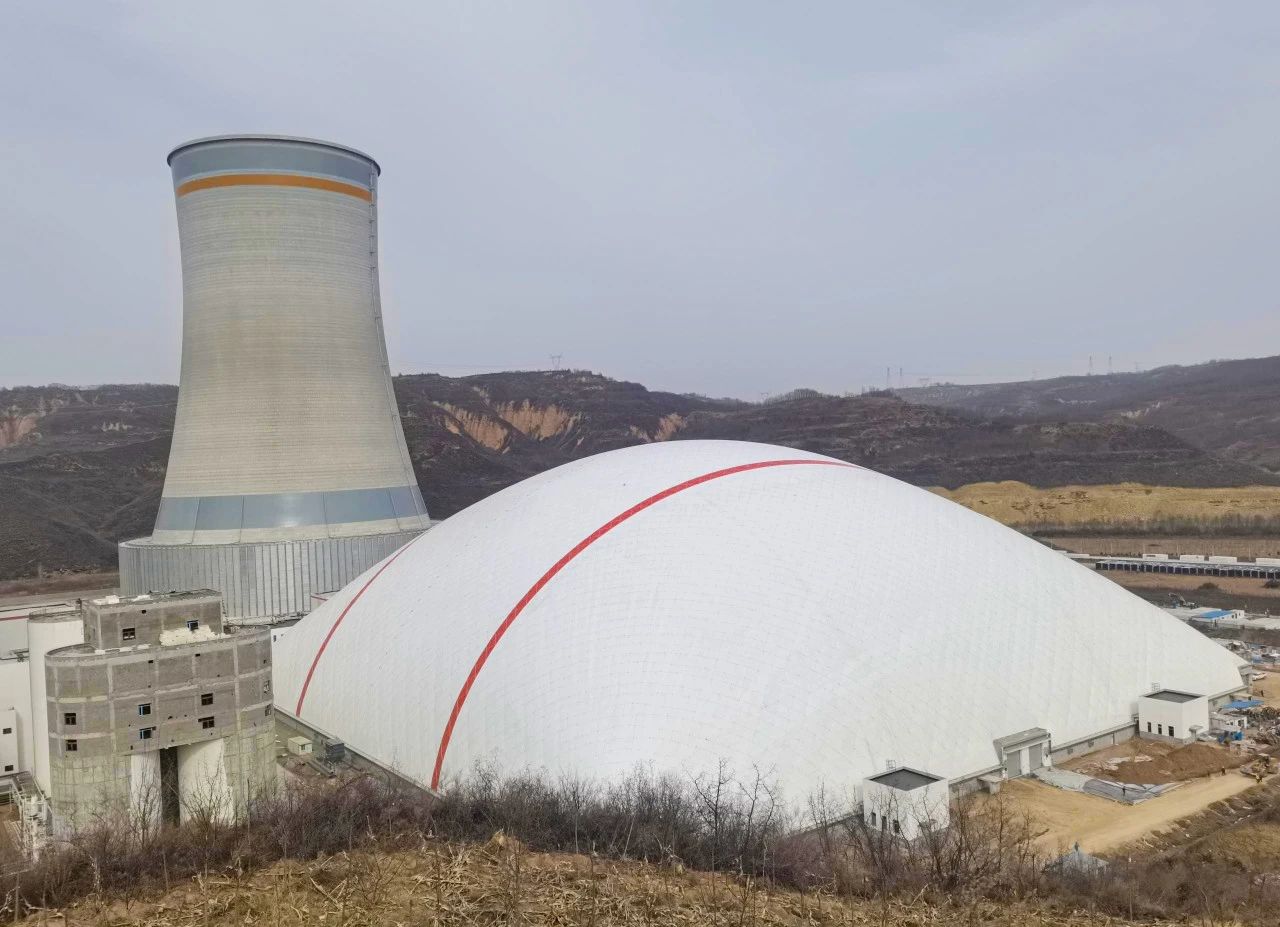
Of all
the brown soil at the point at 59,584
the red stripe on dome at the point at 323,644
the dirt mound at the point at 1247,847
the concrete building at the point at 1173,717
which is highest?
the red stripe on dome at the point at 323,644

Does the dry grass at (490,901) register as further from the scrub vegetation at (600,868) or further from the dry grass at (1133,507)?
the dry grass at (1133,507)

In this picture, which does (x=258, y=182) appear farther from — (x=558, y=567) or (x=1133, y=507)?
(x=1133, y=507)

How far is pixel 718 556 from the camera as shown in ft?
67.8

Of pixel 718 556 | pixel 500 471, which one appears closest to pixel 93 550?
pixel 500 471

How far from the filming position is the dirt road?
17.7 metres

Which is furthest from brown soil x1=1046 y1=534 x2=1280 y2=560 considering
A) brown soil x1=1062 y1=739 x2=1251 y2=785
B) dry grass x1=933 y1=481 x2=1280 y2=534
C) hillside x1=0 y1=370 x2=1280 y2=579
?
brown soil x1=1062 y1=739 x2=1251 y2=785

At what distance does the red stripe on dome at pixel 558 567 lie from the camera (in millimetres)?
19469

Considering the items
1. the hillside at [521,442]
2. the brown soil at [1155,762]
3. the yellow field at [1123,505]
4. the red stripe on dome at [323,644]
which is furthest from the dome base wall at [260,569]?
the yellow field at [1123,505]

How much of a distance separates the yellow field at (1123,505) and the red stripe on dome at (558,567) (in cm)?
5961

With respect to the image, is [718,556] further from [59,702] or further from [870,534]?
[59,702]

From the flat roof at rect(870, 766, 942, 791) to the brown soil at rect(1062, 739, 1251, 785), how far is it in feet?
19.3

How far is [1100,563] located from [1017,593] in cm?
4063

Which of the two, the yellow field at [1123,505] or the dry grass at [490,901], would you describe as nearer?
the dry grass at [490,901]

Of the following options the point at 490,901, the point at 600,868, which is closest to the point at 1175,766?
the point at 600,868
